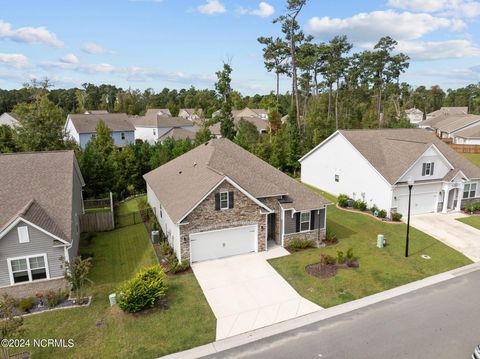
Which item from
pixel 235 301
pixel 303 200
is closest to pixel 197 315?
pixel 235 301

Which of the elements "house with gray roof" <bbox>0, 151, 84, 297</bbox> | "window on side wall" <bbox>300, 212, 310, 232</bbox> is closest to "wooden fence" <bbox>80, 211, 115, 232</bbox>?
"house with gray roof" <bbox>0, 151, 84, 297</bbox>

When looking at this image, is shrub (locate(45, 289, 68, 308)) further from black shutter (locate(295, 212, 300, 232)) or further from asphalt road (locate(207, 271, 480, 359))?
black shutter (locate(295, 212, 300, 232))

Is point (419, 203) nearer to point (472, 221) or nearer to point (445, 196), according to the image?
point (445, 196)

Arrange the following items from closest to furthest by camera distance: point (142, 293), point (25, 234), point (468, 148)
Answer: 1. point (142, 293)
2. point (25, 234)
3. point (468, 148)

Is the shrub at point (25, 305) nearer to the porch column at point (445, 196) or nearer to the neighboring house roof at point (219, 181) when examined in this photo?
the neighboring house roof at point (219, 181)

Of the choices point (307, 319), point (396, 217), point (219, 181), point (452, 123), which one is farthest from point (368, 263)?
point (452, 123)

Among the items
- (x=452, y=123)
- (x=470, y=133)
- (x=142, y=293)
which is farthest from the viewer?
(x=452, y=123)
